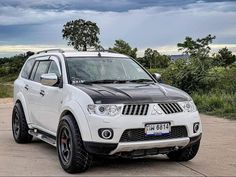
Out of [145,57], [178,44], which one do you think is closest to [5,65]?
[145,57]

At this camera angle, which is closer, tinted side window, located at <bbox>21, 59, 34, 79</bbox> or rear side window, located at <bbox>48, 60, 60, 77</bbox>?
rear side window, located at <bbox>48, 60, 60, 77</bbox>

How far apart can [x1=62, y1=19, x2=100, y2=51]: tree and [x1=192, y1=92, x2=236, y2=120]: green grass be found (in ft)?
124

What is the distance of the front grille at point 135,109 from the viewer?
255 inches

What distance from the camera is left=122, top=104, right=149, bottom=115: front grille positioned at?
6.49 meters

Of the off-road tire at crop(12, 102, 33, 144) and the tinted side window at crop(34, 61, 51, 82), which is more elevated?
the tinted side window at crop(34, 61, 51, 82)

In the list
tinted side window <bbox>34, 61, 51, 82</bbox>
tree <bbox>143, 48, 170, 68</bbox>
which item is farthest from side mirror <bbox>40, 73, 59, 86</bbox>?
tree <bbox>143, 48, 170, 68</bbox>

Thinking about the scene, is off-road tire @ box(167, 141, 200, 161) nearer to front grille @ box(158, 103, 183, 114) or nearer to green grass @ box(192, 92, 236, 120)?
front grille @ box(158, 103, 183, 114)

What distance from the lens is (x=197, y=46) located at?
20734 mm

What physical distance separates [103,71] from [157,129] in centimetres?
174

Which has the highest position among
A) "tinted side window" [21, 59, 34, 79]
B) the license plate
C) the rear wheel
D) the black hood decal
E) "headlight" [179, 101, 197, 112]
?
"tinted side window" [21, 59, 34, 79]

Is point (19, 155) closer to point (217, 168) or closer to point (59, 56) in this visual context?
point (59, 56)

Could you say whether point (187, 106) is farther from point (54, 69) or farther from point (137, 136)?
point (54, 69)

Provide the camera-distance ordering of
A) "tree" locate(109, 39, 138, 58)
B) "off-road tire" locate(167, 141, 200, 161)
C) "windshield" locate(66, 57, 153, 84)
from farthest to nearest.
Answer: "tree" locate(109, 39, 138, 58) → "windshield" locate(66, 57, 153, 84) → "off-road tire" locate(167, 141, 200, 161)

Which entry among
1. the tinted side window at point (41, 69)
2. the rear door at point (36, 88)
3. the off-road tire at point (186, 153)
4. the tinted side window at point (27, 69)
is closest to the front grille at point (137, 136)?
the off-road tire at point (186, 153)
